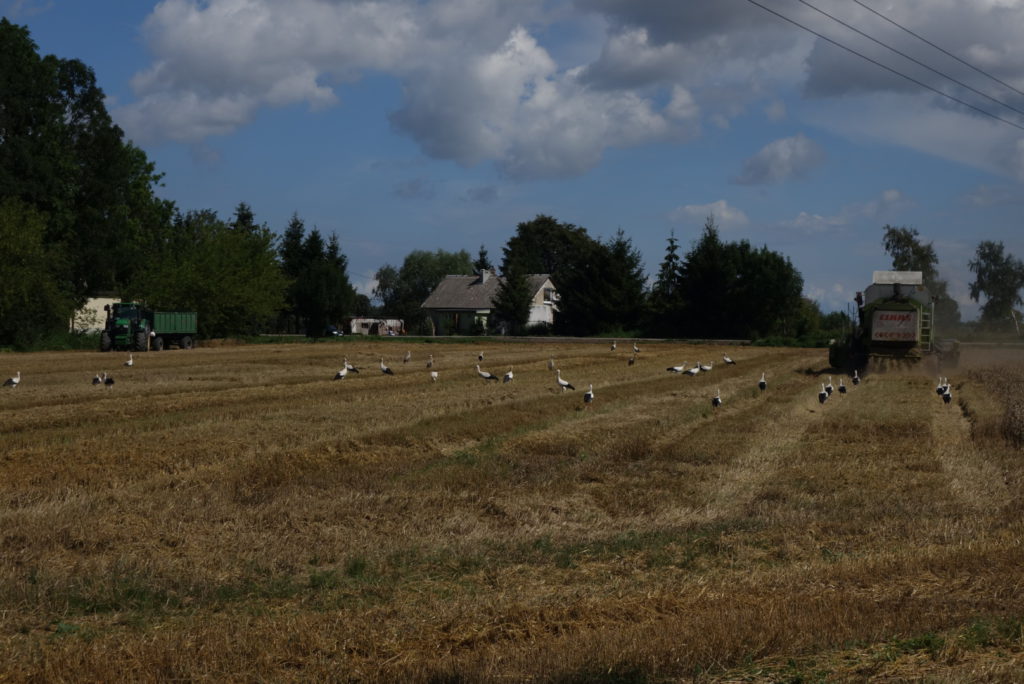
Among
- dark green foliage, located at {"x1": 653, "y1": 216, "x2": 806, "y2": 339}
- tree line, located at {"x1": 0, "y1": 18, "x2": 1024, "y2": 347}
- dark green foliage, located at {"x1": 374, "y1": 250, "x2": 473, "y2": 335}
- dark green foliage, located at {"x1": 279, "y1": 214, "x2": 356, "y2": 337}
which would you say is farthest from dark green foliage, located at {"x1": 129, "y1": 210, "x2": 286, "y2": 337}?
dark green foliage, located at {"x1": 374, "y1": 250, "x2": 473, "y2": 335}

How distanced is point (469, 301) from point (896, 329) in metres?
83.7

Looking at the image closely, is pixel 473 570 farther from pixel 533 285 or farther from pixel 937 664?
pixel 533 285

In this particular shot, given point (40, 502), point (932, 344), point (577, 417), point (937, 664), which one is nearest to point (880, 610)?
point (937, 664)

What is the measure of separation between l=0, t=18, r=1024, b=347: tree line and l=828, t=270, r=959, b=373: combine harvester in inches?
1034

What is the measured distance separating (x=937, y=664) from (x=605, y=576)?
3.23 meters

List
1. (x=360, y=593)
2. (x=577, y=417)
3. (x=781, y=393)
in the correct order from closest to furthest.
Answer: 1. (x=360, y=593)
2. (x=577, y=417)
3. (x=781, y=393)

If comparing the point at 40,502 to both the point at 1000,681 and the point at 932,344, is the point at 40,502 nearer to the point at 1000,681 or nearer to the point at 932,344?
the point at 1000,681

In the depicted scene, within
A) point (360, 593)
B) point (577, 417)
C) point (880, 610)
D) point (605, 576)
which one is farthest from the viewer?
point (577, 417)

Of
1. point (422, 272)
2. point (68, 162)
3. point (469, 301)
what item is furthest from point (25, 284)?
point (422, 272)

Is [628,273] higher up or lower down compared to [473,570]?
higher up

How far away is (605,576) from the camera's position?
846cm

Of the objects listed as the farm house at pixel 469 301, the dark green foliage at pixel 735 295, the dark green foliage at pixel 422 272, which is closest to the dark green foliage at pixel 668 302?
the dark green foliage at pixel 735 295

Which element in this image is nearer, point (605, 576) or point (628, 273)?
point (605, 576)

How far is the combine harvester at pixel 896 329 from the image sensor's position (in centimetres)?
3484
